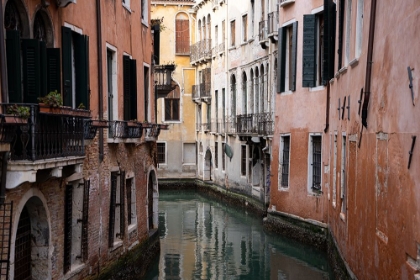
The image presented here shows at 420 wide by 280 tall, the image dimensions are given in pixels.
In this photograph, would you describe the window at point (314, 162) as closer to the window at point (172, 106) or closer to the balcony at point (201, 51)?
the balcony at point (201, 51)

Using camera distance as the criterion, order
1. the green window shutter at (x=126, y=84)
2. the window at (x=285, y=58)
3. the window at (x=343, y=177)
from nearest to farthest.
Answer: the window at (x=343, y=177) → the green window shutter at (x=126, y=84) → the window at (x=285, y=58)

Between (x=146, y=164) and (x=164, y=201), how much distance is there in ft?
49.7

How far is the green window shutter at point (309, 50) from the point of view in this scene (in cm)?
1970

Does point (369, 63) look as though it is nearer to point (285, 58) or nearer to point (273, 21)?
point (285, 58)

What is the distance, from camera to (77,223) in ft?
40.2

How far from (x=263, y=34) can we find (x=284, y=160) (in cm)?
556

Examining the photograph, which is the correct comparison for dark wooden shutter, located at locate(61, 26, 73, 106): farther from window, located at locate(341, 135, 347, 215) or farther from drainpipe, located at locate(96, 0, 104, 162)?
window, located at locate(341, 135, 347, 215)

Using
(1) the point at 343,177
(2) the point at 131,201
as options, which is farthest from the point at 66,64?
(1) the point at 343,177

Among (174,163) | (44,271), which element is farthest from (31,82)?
(174,163)

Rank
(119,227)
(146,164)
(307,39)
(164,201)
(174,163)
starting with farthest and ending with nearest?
1. (174,163)
2. (164,201)
3. (307,39)
4. (146,164)
5. (119,227)

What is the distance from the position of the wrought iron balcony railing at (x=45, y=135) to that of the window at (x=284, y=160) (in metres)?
11.8

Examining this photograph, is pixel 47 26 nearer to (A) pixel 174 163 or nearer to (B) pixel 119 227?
(B) pixel 119 227

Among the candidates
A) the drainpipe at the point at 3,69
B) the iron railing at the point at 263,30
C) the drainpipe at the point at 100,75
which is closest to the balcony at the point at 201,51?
the iron railing at the point at 263,30

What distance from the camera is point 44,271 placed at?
10656 mm
